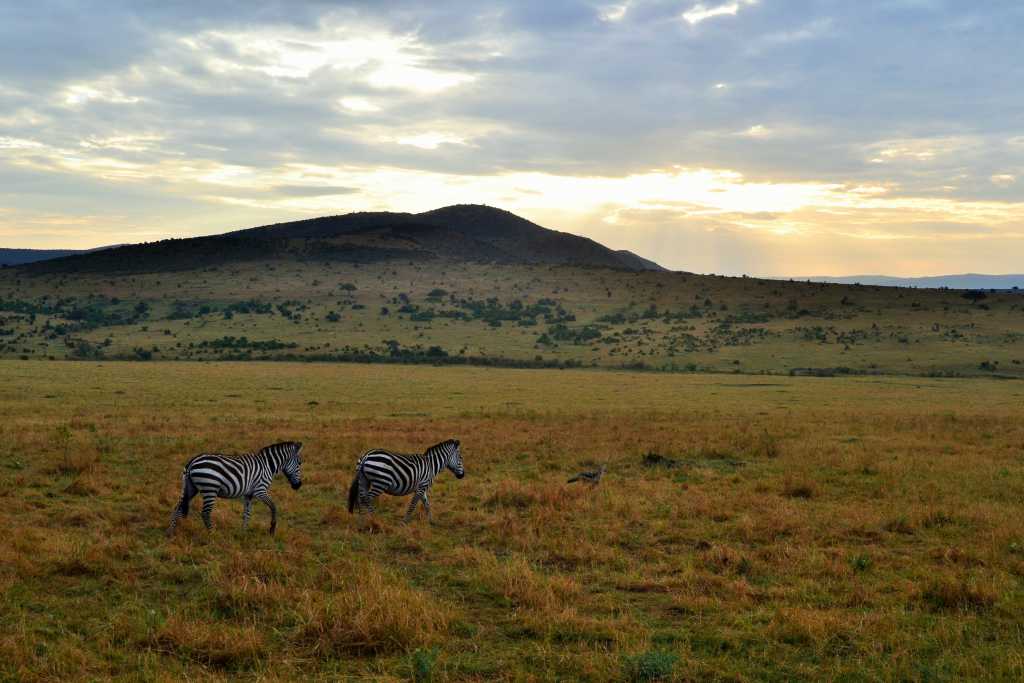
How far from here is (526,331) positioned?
95.9m

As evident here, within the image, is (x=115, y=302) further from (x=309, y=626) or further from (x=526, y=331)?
(x=309, y=626)

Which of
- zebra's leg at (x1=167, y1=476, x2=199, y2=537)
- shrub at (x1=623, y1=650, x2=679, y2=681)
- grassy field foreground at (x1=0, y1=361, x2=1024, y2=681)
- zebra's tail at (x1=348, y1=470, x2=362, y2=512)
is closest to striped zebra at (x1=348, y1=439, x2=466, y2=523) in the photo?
zebra's tail at (x1=348, y1=470, x2=362, y2=512)

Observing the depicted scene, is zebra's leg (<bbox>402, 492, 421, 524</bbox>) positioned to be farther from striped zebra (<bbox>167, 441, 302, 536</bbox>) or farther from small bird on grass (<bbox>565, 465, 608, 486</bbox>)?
small bird on grass (<bbox>565, 465, 608, 486</bbox>)

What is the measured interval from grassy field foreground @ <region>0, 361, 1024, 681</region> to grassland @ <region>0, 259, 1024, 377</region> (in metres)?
47.4

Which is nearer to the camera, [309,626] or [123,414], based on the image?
[309,626]

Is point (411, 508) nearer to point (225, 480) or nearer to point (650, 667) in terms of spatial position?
point (225, 480)

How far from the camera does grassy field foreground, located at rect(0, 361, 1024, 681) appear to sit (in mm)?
8516

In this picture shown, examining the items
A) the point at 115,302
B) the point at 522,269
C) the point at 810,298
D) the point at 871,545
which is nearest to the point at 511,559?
the point at 871,545

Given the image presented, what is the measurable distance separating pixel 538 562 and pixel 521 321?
9043cm

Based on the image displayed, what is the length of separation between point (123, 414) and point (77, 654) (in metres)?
27.1

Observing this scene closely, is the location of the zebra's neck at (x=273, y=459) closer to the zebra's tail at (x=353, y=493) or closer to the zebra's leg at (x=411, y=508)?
the zebra's tail at (x=353, y=493)

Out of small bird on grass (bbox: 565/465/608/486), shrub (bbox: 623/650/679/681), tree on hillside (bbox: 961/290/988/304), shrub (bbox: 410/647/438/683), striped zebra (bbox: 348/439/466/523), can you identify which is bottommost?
small bird on grass (bbox: 565/465/608/486)

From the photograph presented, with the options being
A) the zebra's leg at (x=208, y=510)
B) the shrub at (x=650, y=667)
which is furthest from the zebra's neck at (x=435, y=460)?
the shrub at (x=650, y=667)

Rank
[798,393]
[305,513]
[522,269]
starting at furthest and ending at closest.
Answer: [522,269], [798,393], [305,513]
